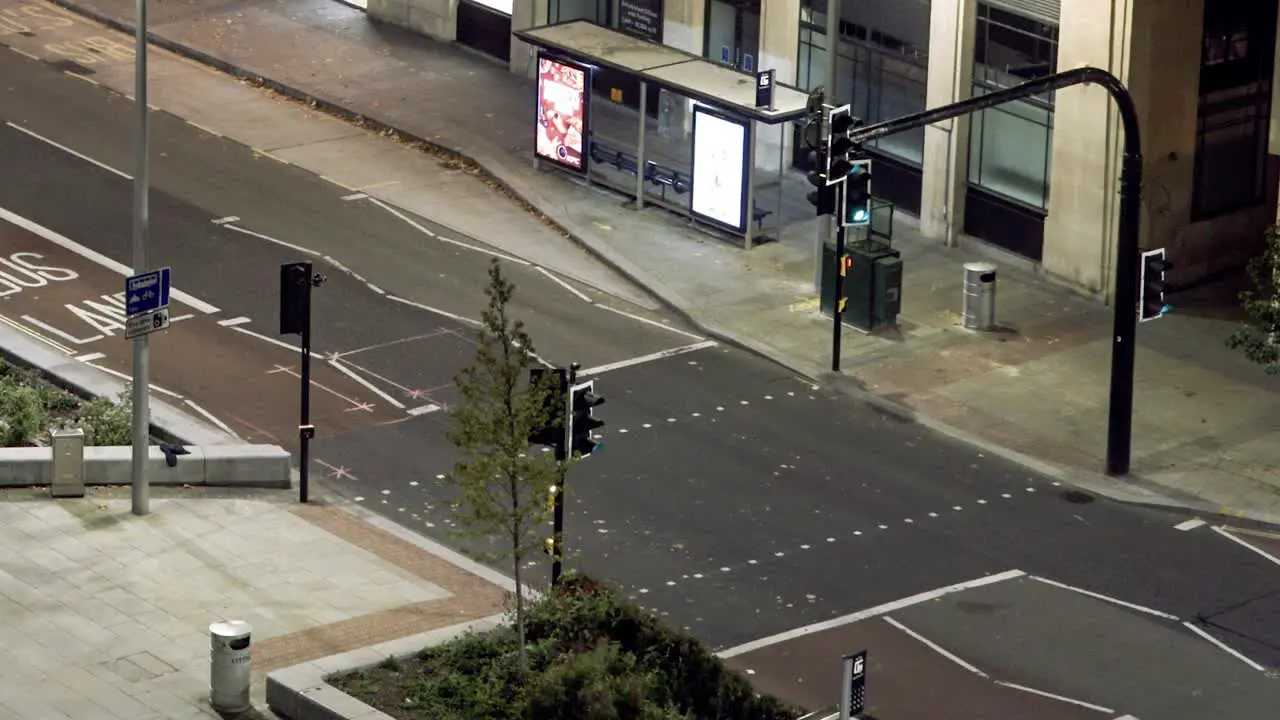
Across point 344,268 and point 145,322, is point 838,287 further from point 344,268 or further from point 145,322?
point 145,322

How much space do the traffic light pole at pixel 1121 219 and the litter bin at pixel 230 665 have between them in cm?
1112

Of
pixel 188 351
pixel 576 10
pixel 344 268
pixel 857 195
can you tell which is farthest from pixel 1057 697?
pixel 576 10

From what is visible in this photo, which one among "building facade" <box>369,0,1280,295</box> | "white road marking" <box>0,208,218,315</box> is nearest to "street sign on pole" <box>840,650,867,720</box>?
"building facade" <box>369,0,1280,295</box>

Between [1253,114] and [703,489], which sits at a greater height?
[1253,114]

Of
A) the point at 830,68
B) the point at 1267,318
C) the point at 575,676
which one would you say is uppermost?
the point at 830,68

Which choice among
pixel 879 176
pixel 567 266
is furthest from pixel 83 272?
pixel 879 176

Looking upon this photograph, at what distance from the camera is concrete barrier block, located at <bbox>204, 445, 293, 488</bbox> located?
97.6 ft

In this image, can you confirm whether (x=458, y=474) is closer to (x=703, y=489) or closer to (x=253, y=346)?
(x=703, y=489)

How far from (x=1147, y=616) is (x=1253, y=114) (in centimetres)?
1460

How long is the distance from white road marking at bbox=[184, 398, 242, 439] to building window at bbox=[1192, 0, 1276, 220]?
52.2 feet

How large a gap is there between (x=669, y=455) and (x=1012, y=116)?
35.7ft

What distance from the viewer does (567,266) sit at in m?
39.2

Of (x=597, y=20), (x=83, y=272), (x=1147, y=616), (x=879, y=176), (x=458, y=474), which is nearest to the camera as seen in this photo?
(x=458, y=474)

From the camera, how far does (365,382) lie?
111 feet
